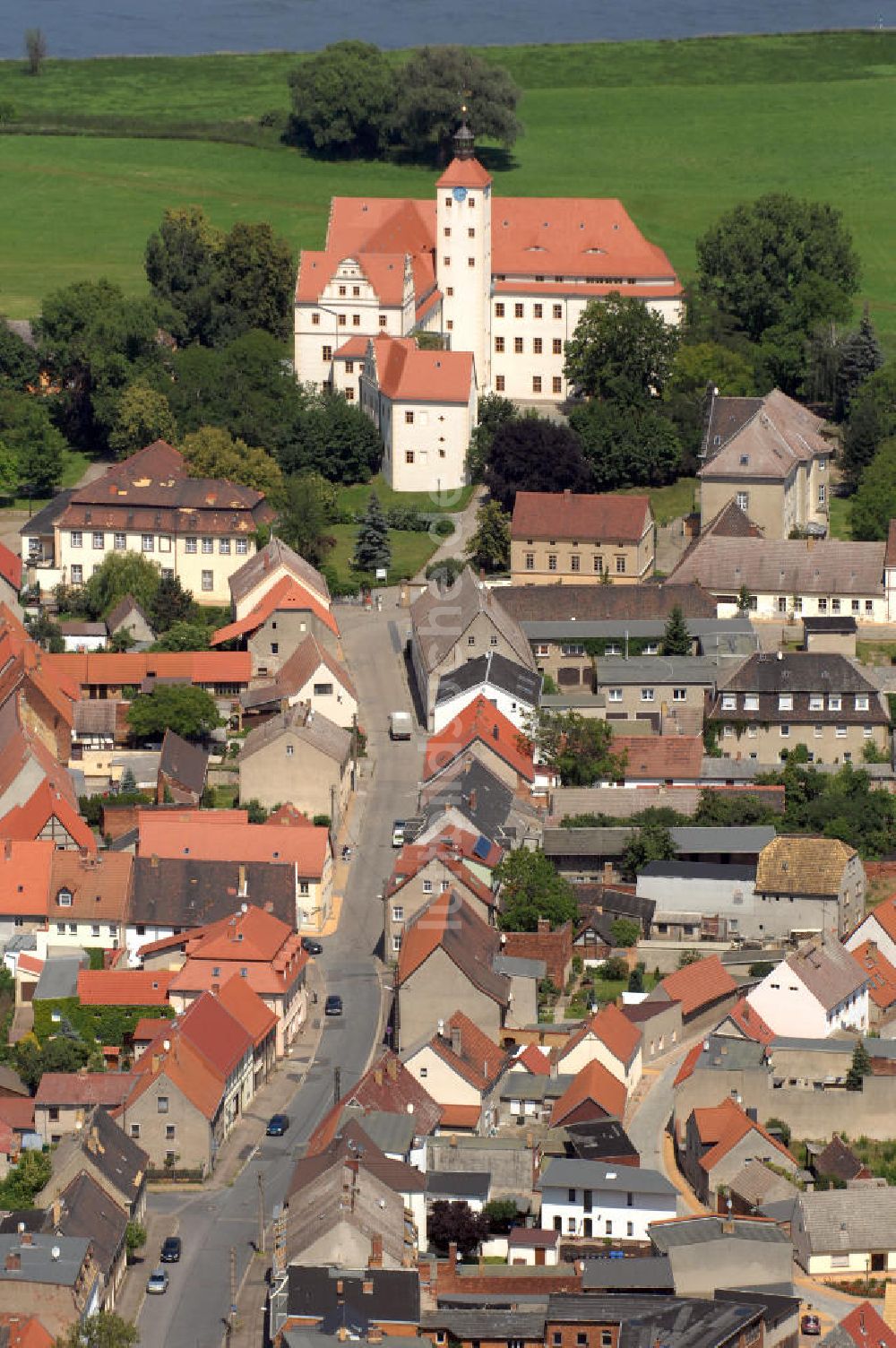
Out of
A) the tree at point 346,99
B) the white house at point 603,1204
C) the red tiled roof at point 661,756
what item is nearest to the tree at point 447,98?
the tree at point 346,99

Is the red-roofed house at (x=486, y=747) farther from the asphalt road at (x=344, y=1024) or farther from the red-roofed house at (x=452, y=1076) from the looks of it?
the red-roofed house at (x=452, y=1076)

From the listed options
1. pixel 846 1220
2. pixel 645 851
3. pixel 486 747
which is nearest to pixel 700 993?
pixel 645 851

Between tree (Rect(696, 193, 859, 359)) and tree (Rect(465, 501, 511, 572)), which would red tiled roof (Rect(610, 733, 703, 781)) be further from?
tree (Rect(696, 193, 859, 359))

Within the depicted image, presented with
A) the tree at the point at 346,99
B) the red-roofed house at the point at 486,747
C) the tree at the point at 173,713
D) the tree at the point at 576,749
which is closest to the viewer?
the red-roofed house at the point at 486,747

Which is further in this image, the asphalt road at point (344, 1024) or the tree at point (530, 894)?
the tree at point (530, 894)

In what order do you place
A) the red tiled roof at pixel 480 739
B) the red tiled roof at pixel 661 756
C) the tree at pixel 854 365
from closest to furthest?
the red tiled roof at pixel 480 739, the red tiled roof at pixel 661 756, the tree at pixel 854 365

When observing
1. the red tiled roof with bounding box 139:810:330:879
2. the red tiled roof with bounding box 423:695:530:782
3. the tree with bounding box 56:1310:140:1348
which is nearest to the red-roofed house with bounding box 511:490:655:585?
the red tiled roof with bounding box 423:695:530:782

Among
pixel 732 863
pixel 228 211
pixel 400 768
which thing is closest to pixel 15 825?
pixel 400 768

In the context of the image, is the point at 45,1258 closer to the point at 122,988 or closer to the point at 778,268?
the point at 122,988
